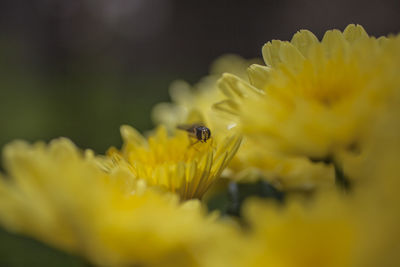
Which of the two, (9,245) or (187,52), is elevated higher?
(187,52)

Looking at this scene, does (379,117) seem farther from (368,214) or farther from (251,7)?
(251,7)

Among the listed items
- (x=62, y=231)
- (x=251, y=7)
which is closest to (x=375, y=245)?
(x=62, y=231)

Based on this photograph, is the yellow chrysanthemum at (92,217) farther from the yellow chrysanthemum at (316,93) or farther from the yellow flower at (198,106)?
the yellow flower at (198,106)

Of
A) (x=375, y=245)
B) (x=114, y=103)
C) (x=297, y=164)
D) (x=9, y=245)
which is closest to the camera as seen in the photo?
(x=375, y=245)

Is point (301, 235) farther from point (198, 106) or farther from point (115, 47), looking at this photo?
point (115, 47)

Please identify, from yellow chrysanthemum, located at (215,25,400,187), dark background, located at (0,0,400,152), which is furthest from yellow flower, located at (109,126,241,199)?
dark background, located at (0,0,400,152)

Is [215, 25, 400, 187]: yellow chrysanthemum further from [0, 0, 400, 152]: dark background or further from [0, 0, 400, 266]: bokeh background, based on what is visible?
[0, 0, 400, 152]: dark background
